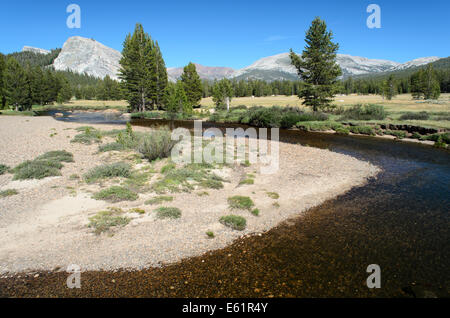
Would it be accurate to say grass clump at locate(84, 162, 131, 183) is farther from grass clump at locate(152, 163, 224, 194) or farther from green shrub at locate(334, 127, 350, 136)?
green shrub at locate(334, 127, 350, 136)

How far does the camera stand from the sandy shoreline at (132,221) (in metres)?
6.06

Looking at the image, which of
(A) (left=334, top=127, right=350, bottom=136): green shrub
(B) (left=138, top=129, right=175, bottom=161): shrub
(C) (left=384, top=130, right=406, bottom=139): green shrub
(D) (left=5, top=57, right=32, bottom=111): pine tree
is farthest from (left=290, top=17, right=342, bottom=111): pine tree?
(D) (left=5, top=57, right=32, bottom=111): pine tree

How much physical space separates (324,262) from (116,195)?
24.2ft

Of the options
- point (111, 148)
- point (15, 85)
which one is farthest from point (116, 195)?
point (15, 85)

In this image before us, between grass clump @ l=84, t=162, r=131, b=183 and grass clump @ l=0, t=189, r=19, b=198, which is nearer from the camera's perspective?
grass clump @ l=0, t=189, r=19, b=198

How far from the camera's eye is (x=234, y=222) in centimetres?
778

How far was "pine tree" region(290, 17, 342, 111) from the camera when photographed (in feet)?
110

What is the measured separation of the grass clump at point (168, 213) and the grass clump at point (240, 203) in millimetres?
2021

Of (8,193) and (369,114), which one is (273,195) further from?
(369,114)

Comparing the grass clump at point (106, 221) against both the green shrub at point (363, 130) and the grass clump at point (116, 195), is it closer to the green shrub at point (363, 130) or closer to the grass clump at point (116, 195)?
the grass clump at point (116, 195)

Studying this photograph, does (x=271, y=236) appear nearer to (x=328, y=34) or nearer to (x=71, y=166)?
(x=71, y=166)

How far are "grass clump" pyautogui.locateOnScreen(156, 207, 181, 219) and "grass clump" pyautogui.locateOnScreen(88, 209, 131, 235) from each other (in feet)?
3.14

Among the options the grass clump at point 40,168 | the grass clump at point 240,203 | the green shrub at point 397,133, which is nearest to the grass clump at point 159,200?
the grass clump at point 240,203
